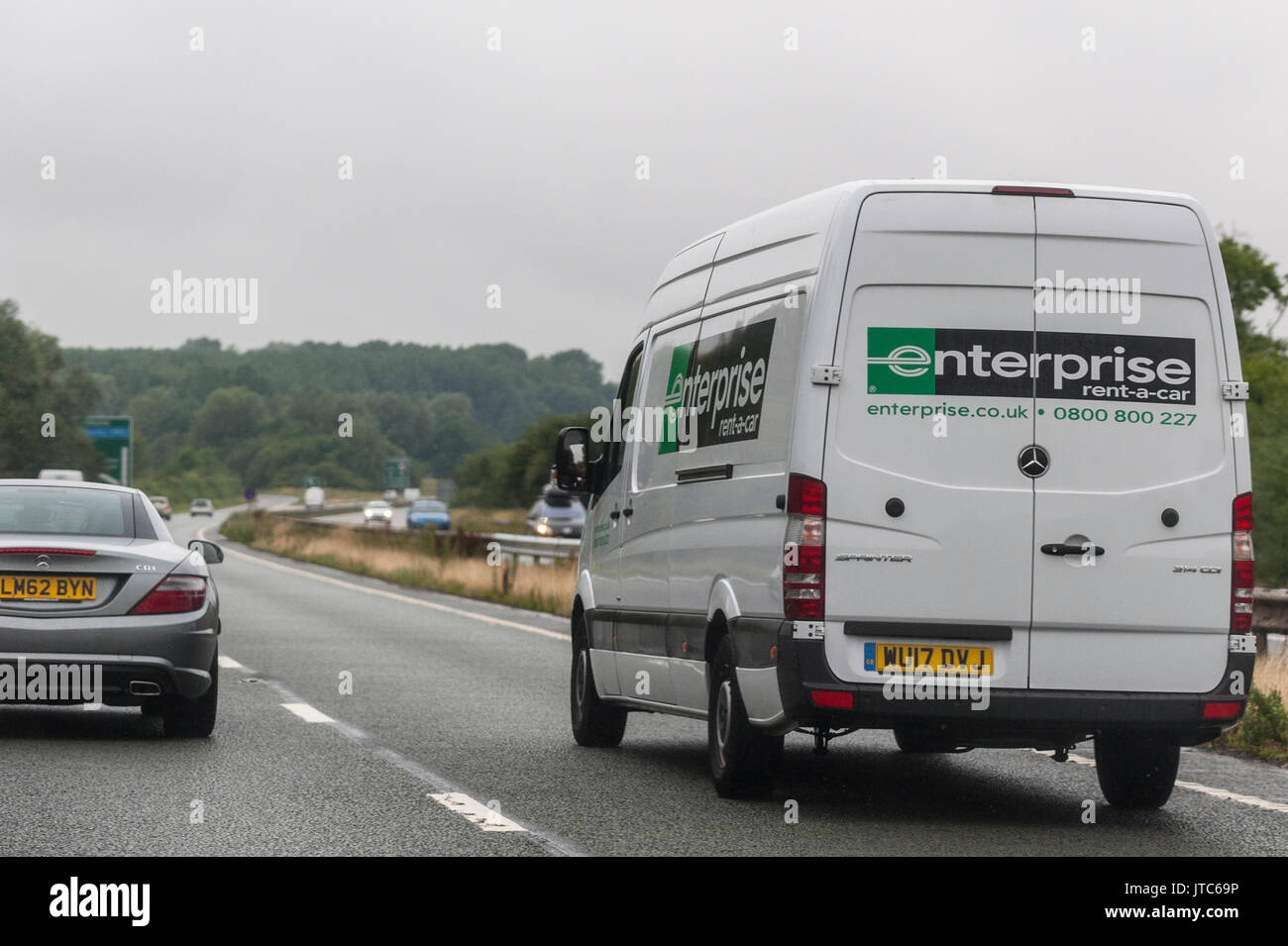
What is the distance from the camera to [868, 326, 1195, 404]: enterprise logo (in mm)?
8062

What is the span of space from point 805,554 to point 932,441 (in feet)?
2.33

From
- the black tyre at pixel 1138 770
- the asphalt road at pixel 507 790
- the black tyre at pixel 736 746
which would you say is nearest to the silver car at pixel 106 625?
the asphalt road at pixel 507 790

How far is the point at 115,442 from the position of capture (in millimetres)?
74438

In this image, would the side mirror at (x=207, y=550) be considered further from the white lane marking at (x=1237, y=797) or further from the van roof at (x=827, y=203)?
the white lane marking at (x=1237, y=797)

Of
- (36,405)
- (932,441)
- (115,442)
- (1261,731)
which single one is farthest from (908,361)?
(36,405)

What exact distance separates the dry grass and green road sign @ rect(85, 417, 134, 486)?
46.4 ft

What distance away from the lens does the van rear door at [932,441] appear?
7.92 meters

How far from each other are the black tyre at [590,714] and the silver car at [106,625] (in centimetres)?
206

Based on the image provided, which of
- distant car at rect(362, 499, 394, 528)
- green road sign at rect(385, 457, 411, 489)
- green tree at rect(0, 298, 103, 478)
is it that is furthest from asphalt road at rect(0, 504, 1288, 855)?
green tree at rect(0, 298, 103, 478)

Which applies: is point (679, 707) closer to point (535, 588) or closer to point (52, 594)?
point (52, 594)

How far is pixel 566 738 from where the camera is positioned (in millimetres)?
11484

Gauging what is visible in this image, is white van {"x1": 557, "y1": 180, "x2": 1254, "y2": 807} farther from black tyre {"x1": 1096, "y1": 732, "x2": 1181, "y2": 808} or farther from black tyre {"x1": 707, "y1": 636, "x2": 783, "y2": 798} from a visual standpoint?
black tyre {"x1": 1096, "y1": 732, "x2": 1181, "y2": 808}
